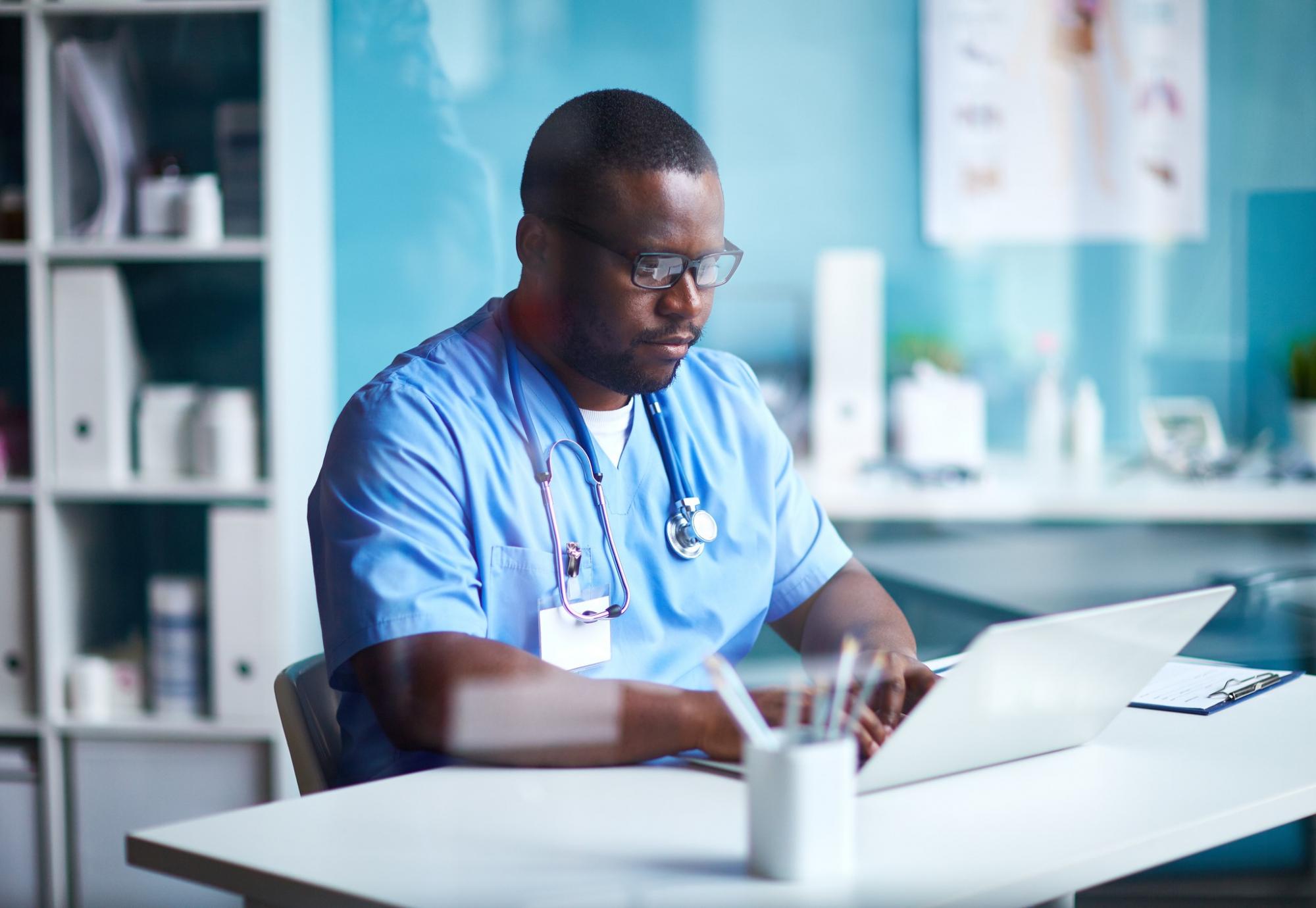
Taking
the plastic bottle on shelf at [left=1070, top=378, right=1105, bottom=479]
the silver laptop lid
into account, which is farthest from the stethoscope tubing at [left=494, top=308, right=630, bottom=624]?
the plastic bottle on shelf at [left=1070, top=378, right=1105, bottom=479]

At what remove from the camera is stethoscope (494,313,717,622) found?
3.29 feet

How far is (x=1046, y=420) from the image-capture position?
2.26 metres

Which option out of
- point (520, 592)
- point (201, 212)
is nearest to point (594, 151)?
point (520, 592)

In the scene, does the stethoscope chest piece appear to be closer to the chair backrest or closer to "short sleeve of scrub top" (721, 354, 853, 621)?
"short sleeve of scrub top" (721, 354, 853, 621)

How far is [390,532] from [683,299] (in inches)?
12.1

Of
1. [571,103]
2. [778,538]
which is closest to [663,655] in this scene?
[778,538]

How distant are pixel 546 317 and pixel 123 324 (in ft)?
3.59

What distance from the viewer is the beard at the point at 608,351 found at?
1.04 m

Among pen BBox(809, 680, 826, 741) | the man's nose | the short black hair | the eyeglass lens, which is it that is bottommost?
pen BBox(809, 680, 826, 741)

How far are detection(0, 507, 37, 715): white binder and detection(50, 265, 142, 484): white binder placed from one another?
10cm

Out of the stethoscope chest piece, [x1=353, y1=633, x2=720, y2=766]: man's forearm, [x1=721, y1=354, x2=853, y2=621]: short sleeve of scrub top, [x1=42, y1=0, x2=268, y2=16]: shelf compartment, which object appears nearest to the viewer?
[x1=353, y1=633, x2=720, y2=766]: man's forearm

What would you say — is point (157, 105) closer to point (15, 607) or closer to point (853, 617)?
point (15, 607)

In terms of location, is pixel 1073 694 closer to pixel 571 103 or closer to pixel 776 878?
pixel 776 878

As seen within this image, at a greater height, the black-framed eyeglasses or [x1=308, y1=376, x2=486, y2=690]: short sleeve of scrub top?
the black-framed eyeglasses
